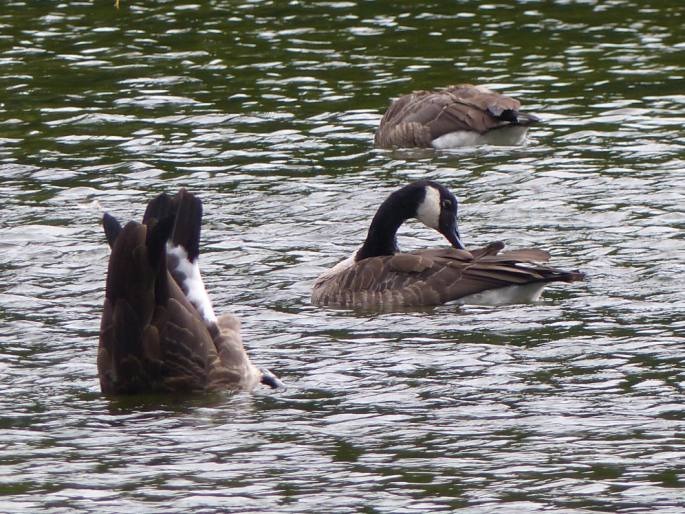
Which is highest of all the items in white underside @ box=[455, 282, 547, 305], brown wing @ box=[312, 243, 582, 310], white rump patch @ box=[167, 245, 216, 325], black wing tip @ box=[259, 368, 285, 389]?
white rump patch @ box=[167, 245, 216, 325]

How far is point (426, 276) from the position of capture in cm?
1409

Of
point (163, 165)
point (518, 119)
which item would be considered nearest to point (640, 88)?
point (518, 119)

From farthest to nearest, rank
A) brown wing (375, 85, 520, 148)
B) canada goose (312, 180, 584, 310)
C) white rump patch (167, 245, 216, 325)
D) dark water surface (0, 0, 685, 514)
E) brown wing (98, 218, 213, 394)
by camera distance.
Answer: brown wing (375, 85, 520, 148) < canada goose (312, 180, 584, 310) < white rump patch (167, 245, 216, 325) < brown wing (98, 218, 213, 394) < dark water surface (0, 0, 685, 514)

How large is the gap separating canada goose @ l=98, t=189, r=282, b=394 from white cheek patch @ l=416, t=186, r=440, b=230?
3.54m

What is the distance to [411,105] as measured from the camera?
65.0 ft

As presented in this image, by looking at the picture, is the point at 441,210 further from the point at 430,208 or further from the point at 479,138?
the point at 479,138

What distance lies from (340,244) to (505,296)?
238 cm

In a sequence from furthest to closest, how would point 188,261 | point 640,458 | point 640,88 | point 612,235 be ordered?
point 640,88 → point 612,235 → point 188,261 → point 640,458

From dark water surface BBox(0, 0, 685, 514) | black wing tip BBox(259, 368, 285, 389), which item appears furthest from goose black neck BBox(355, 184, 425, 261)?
black wing tip BBox(259, 368, 285, 389)

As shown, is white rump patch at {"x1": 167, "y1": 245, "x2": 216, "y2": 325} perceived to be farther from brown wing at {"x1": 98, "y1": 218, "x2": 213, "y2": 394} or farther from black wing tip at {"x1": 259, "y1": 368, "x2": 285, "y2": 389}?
black wing tip at {"x1": 259, "y1": 368, "x2": 285, "y2": 389}

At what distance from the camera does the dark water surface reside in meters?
9.45

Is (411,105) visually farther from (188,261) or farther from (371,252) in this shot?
(188,261)

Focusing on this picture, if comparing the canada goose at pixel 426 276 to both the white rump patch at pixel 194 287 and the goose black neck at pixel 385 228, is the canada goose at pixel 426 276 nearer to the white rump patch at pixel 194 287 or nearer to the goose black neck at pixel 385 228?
the goose black neck at pixel 385 228

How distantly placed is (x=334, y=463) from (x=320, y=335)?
3.42m
